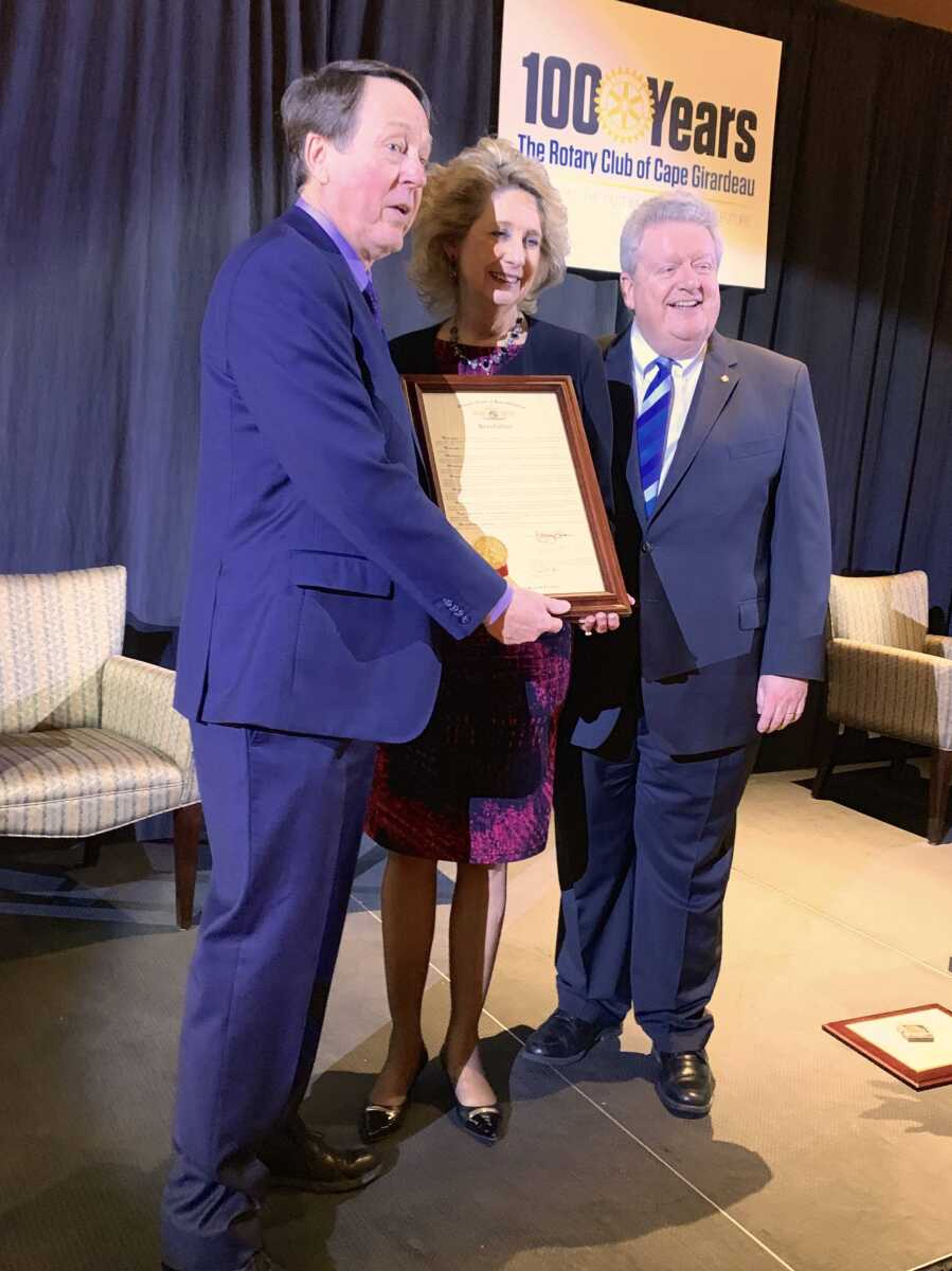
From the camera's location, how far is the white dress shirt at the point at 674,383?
244 cm

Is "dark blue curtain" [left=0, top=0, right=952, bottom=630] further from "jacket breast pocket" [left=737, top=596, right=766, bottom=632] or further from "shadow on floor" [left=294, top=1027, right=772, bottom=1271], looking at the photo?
"jacket breast pocket" [left=737, top=596, right=766, bottom=632]

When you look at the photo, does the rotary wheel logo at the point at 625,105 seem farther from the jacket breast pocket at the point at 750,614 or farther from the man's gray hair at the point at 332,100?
the man's gray hair at the point at 332,100

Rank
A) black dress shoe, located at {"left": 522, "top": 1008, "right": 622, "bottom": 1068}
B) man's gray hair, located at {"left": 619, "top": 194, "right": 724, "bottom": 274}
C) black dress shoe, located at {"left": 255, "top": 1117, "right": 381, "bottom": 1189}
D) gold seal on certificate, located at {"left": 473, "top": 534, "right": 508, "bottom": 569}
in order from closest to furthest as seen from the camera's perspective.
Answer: gold seal on certificate, located at {"left": 473, "top": 534, "right": 508, "bottom": 569} → black dress shoe, located at {"left": 255, "top": 1117, "right": 381, "bottom": 1189} → man's gray hair, located at {"left": 619, "top": 194, "right": 724, "bottom": 274} → black dress shoe, located at {"left": 522, "top": 1008, "right": 622, "bottom": 1068}

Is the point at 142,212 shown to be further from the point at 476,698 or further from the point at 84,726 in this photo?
the point at 476,698

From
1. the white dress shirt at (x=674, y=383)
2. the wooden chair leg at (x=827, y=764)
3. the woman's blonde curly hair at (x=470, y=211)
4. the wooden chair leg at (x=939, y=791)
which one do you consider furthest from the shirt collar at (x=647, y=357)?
the wooden chair leg at (x=827, y=764)

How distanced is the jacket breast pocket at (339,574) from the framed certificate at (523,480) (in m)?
0.31

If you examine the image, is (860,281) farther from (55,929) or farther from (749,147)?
(55,929)

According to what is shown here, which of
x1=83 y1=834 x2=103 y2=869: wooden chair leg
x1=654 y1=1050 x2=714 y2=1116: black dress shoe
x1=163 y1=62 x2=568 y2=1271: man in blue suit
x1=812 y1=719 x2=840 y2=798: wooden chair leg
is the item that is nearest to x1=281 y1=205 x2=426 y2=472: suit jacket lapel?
x1=163 y1=62 x2=568 y2=1271: man in blue suit

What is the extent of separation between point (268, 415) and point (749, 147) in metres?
3.97

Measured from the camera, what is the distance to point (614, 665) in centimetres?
248

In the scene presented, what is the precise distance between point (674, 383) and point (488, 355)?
1.41ft

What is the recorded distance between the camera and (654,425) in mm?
2443

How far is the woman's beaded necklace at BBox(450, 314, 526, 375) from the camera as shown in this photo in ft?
7.26

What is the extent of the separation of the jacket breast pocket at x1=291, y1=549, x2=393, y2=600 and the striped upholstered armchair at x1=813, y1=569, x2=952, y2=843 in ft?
11.2
